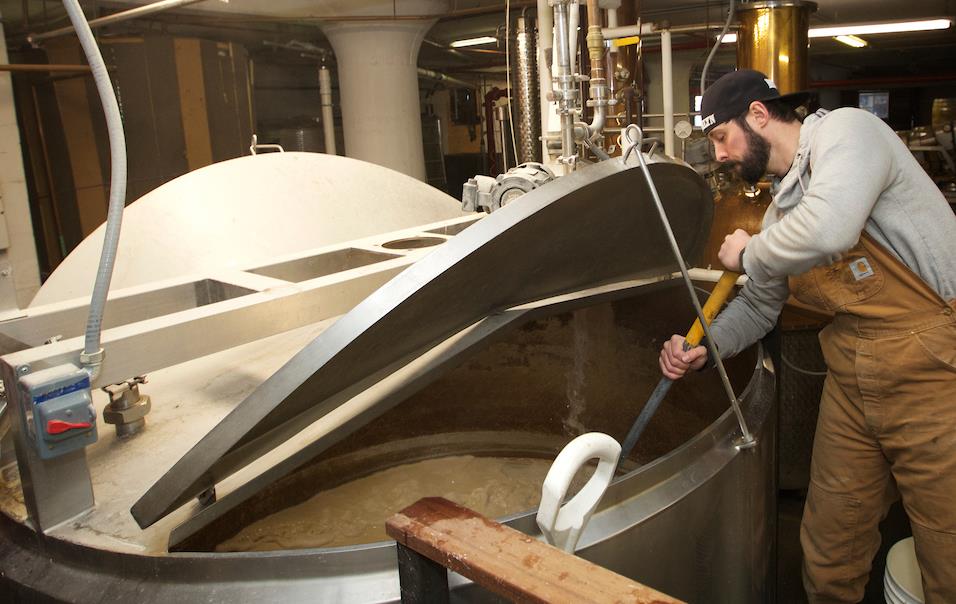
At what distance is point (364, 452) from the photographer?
8.26ft

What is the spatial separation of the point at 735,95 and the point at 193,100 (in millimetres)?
4144

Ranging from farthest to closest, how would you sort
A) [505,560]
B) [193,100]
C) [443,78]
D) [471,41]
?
[443,78], [471,41], [193,100], [505,560]

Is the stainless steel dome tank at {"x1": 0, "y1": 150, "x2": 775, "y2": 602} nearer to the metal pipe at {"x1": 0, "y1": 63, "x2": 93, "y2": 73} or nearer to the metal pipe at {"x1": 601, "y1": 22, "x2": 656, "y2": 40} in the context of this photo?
the metal pipe at {"x1": 601, "y1": 22, "x2": 656, "y2": 40}

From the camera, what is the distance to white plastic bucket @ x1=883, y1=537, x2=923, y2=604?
4.67 ft

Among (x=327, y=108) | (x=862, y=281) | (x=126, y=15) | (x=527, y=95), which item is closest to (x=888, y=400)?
(x=862, y=281)

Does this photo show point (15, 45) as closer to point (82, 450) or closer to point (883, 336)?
point (82, 450)

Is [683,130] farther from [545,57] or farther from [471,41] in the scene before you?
[471,41]

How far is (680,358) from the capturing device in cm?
144

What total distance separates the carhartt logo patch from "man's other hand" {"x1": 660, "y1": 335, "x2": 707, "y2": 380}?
29cm

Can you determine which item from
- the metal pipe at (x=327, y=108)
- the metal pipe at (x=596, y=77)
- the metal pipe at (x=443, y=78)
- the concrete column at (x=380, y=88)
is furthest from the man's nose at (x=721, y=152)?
the metal pipe at (x=443, y=78)

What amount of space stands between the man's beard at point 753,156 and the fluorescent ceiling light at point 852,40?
6.02 meters

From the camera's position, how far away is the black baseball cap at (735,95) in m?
1.42

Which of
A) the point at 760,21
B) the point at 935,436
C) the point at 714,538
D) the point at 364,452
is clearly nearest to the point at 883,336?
the point at 935,436

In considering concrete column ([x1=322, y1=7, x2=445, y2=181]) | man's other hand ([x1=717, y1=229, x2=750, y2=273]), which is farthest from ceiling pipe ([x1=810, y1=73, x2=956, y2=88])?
man's other hand ([x1=717, y1=229, x2=750, y2=273])
